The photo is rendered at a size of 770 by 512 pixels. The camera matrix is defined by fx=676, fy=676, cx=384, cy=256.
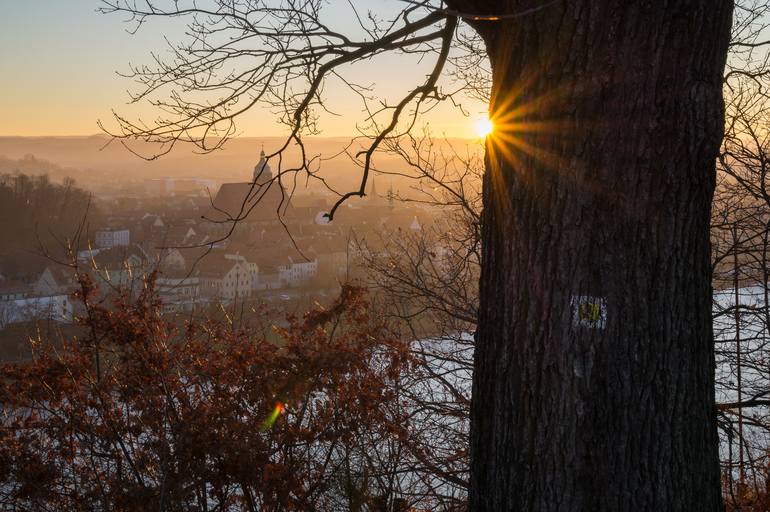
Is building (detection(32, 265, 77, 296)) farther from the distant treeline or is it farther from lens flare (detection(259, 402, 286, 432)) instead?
lens flare (detection(259, 402, 286, 432))

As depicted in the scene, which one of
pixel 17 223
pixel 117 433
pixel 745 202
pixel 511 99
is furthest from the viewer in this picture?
pixel 17 223

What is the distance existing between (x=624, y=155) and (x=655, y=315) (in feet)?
1.25

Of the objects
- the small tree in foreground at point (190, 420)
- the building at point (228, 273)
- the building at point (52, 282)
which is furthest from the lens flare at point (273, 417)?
the building at point (52, 282)

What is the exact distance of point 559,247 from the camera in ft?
5.29

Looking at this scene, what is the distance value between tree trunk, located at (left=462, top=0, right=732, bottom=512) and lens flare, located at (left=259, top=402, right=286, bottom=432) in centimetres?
254

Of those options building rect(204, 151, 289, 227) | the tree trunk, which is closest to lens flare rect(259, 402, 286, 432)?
building rect(204, 151, 289, 227)

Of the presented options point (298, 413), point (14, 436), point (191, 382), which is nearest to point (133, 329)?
point (191, 382)

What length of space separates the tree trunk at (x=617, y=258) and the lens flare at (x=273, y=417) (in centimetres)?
254

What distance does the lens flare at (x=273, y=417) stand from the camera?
398 centimetres

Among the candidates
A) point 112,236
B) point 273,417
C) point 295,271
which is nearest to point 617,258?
point 273,417

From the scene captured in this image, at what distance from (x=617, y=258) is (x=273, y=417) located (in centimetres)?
289

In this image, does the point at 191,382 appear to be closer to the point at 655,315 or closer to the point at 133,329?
the point at 133,329

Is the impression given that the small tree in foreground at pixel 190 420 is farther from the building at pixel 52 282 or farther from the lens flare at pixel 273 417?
the building at pixel 52 282

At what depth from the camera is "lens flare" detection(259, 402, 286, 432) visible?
398cm
